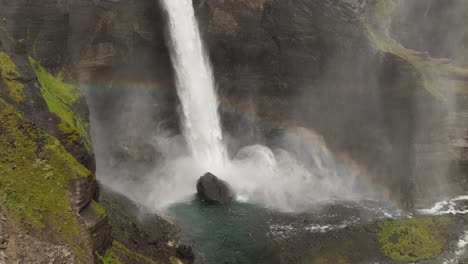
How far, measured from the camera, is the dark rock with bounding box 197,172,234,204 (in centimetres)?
2366

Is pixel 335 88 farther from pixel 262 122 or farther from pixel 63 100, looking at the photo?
pixel 63 100

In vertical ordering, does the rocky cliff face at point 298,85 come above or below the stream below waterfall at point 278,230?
above

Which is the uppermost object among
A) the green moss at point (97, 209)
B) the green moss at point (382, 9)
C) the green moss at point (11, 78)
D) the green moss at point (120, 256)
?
the green moss at point (382, 9)

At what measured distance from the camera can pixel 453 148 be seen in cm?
2895

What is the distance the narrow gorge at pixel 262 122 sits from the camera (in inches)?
763

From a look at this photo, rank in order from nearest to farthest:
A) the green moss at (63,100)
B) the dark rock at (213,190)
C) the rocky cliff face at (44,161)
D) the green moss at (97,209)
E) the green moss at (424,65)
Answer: the rocky cliff face at (44,161) < the green moss at (97,209) < the green moss at (63,100) < the dark rock at (213,190) < the green moss at (424,65)

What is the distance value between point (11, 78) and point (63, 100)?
417 centimetres

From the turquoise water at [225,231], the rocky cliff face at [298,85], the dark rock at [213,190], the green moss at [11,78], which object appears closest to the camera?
the green moss at [11,78]

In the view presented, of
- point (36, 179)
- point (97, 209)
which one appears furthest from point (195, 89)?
point (36, 179)

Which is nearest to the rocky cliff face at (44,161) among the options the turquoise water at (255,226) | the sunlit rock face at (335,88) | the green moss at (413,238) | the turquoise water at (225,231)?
the turquoise water at (225,231)

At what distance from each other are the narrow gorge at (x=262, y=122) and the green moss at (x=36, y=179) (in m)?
5.29

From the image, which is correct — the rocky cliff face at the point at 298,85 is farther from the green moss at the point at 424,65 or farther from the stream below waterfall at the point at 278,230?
the stream below waterfall at the point at 278,230

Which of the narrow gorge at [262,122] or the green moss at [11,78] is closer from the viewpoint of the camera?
the green moss at [11,78]

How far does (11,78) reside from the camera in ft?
42.6
